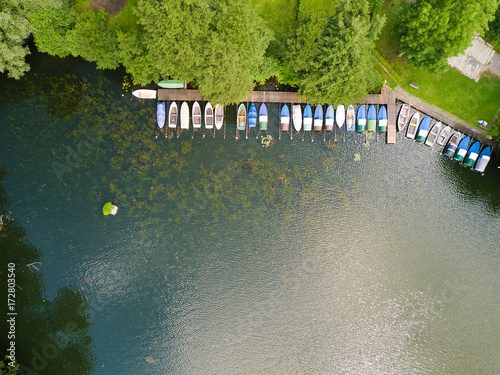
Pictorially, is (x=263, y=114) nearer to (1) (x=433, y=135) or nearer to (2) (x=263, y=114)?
(2) (x=263, y=114)

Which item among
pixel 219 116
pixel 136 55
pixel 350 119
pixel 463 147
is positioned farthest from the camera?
pixel 350 119

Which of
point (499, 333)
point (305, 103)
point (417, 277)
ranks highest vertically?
point (305, 103)

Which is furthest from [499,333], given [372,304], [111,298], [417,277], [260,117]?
[111,298]

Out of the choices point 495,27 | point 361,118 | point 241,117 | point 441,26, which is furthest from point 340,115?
point 495,27

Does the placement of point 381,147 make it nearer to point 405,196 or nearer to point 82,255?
point 405,196

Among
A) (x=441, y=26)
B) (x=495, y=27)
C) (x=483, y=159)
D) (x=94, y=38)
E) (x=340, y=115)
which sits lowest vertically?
(x=483, y=159)

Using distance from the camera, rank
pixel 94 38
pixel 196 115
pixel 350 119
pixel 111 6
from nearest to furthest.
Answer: pixel 94 38
pixel 111 6
pixel 196 115
pixel 350 119

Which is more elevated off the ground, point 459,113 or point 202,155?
point 459,113
